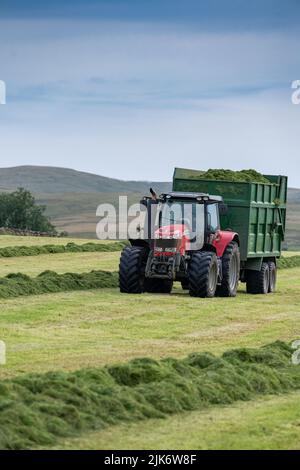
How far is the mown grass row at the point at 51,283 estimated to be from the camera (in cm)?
2389

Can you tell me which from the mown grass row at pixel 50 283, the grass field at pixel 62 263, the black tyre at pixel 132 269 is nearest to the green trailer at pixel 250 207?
the black tyre at pixel 132 269

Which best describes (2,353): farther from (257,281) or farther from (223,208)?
(257,281)

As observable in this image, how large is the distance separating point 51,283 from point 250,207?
15.2 feet

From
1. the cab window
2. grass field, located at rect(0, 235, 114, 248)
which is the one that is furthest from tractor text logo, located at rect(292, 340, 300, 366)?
grass field, located at rect(0, 235, 114, 248)

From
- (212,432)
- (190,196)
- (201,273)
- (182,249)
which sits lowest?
(212,432)

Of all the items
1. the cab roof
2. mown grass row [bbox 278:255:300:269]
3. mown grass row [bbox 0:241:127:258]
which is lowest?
mown grass row [bbox 278:255:300:269]

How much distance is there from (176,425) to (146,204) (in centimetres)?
1441

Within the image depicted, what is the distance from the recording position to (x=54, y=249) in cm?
3906

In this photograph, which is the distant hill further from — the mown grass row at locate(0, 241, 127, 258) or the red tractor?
the red tractor

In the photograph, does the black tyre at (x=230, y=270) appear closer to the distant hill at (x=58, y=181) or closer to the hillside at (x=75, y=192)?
the hillside at (x=75, y=192)

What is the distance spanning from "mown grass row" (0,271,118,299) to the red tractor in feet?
4.38

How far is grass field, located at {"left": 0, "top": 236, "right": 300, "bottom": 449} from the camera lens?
428 inches

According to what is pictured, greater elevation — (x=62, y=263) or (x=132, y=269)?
(x=132, y=269)

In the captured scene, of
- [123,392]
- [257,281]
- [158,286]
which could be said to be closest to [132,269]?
[158,286]
